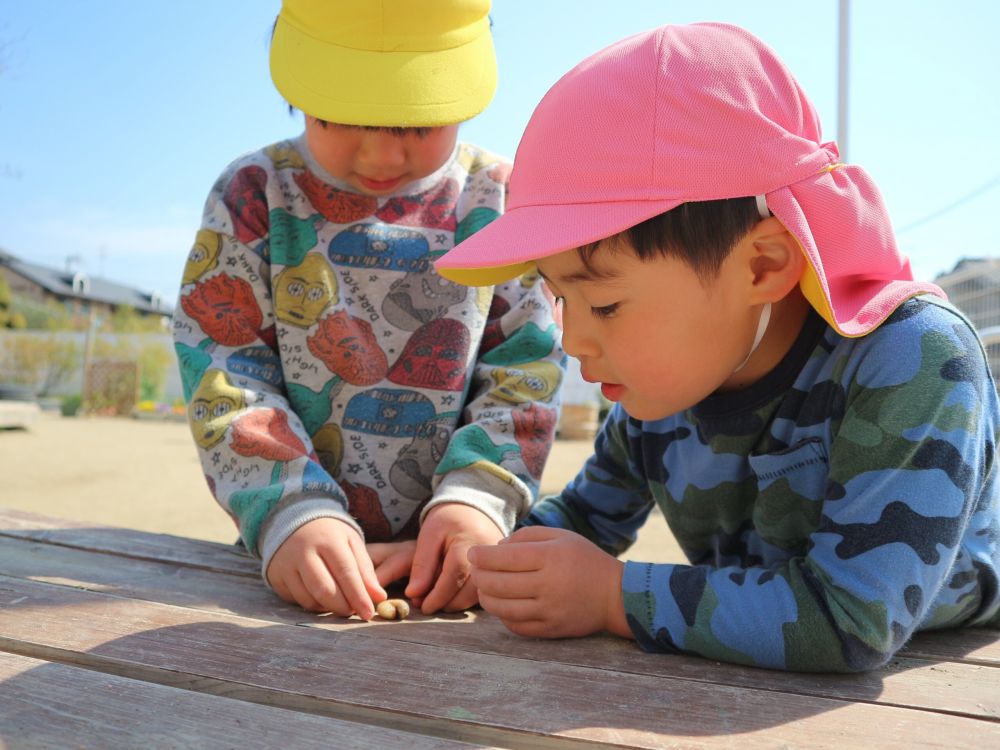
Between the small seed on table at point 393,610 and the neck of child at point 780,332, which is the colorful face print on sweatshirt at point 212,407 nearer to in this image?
the small seed on table at point 393,610

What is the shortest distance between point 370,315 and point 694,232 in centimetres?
84

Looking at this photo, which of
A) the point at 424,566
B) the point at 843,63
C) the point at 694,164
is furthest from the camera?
the point at 843,63

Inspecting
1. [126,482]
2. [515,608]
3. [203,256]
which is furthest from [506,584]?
[126,482]

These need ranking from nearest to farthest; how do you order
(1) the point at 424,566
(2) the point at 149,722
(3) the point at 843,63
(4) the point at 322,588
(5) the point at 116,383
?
(2) the point at 149,722 < (4) the point at 322,588 < (1) the point at 424,566 < (3) the point at 843,63 < (5) the point at 116,383

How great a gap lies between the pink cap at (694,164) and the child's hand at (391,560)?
53 centimetres

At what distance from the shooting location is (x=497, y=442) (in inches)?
60.6

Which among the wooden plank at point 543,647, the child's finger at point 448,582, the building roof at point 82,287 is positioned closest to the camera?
the wooden plank at point 543,647

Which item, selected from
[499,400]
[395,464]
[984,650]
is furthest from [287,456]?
[984,650]

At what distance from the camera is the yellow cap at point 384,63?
1418 mm

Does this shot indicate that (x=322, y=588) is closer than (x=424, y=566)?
Yes

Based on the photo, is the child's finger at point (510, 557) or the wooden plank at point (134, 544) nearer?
the child's finger at point (510, 557)

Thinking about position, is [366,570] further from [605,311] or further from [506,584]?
[605,311]

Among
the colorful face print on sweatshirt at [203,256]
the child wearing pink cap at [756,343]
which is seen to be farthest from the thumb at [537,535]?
the colorful face print on sweatshirt at [203,256]

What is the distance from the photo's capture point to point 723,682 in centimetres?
93
